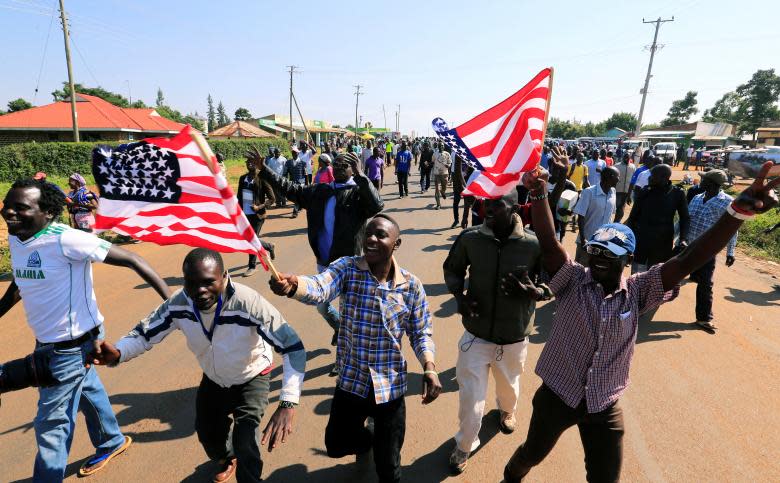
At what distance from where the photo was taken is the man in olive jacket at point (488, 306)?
2.92m

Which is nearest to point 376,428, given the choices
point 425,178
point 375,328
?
point 375,328

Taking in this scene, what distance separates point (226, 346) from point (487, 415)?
230 cm

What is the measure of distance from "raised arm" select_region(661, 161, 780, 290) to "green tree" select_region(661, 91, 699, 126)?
9309 centimetres

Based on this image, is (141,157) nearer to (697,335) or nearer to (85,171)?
(697,335)

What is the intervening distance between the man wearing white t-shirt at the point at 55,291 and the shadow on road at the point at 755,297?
7.83 metres

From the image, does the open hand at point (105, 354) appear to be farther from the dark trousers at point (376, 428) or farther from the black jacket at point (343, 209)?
the black jacket at point (343, 209)

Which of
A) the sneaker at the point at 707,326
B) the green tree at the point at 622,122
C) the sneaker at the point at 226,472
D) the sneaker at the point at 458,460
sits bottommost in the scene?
the sneaker at the point at 226,472

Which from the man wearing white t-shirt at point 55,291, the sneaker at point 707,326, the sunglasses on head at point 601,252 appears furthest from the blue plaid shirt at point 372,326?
the sneaker at point 707,326

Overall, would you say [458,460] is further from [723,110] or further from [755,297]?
[723,110]

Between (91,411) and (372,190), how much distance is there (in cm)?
268

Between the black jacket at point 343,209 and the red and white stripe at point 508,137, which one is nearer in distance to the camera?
the red and white stripe at point 508,137

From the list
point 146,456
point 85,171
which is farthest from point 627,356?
point 85,171

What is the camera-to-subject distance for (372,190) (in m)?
3.99

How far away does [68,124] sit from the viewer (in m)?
30.0
